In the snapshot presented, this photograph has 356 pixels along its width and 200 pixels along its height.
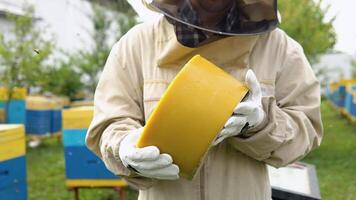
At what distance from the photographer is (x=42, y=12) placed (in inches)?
435

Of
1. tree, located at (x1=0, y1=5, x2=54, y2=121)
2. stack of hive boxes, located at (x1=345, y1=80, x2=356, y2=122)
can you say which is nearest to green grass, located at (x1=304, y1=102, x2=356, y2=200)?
stack of hive boxes, located at (x1=345, y1=80, x2=356, y2=122)

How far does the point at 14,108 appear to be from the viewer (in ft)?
19.4

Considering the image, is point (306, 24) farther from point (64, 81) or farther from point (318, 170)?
point (64, 81)

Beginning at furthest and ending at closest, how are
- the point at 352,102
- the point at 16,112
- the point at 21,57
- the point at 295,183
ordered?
the point at 352,102
the point at 16,112
the point at 21,57
the point at 295,183

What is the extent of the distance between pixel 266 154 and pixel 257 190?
0.39ft

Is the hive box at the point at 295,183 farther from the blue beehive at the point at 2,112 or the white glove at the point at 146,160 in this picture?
the blue beehive at the point at 2,112

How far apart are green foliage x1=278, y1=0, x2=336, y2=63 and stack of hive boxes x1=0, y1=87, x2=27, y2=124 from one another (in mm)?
3366

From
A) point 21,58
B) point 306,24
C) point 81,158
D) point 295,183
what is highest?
point 306,24

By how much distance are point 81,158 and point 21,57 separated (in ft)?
9.78

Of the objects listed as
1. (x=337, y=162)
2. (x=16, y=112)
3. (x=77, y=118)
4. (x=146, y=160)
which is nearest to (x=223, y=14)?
(x=146, y=160)

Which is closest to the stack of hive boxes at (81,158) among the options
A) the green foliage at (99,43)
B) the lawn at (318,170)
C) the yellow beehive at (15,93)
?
the lawn at (318,170)

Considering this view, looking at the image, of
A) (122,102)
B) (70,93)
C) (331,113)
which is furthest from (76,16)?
(122,102)

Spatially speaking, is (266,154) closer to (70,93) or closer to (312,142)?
(312,142)

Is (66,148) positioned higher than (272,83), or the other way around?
(272,83)
